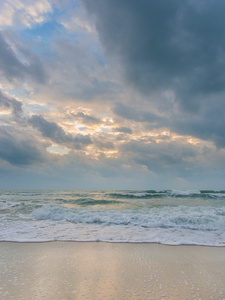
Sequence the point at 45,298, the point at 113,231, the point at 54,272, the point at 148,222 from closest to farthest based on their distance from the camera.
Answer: the point at 45,298, the point at 54,272, the point at 113,231, the point at 148,222

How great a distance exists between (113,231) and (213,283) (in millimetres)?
5525

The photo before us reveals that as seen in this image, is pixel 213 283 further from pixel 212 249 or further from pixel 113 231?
Result: pixel 113 231

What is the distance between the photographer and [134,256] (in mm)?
5445

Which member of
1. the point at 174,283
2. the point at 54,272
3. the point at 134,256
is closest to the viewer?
the point at 174,283

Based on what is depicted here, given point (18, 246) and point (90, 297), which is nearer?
point (90, 297)

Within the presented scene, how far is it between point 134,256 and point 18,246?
4.20 m

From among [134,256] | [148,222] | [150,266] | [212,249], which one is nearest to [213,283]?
[150,266]

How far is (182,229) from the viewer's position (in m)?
9.41

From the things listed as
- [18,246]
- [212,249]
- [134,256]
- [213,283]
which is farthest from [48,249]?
[212,249]

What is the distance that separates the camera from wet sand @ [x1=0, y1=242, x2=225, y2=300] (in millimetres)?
3262

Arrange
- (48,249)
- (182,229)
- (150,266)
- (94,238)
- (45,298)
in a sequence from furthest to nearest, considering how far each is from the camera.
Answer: (182,229)
(94,238)
(48,249)
(150,266)
(45,298)

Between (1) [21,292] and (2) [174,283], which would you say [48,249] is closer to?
(1) [21,292]

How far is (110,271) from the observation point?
14.1ft

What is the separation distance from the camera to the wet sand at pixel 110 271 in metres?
3.26
